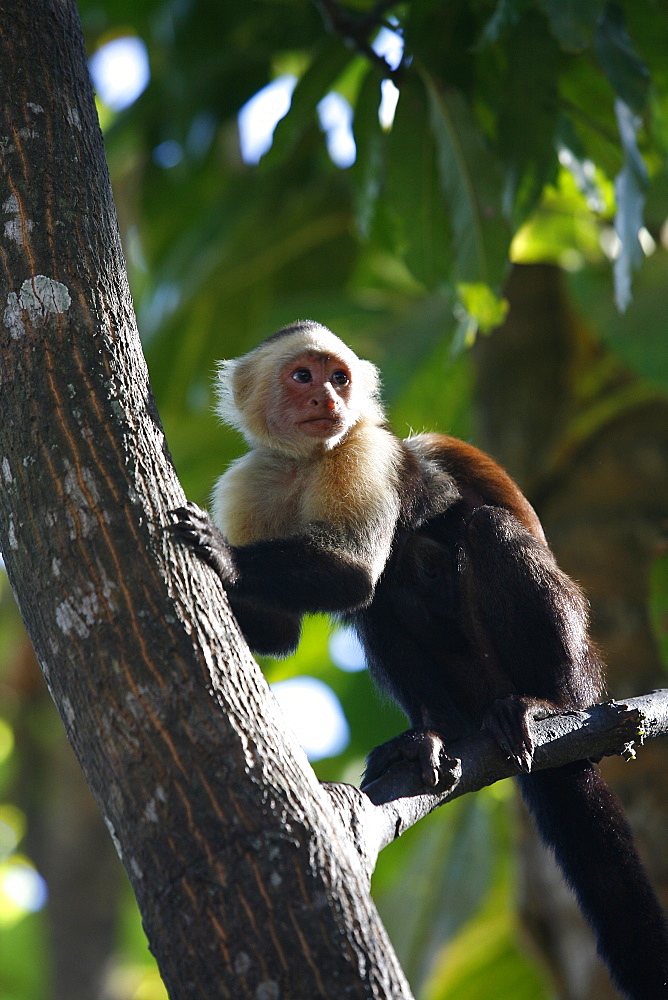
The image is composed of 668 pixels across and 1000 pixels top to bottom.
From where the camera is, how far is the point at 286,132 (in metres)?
3.42

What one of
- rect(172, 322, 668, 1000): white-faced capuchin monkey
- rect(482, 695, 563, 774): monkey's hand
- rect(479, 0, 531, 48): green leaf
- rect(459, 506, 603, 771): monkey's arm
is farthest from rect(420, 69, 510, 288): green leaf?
rect(482, 695, 563, 774): monkey's hand

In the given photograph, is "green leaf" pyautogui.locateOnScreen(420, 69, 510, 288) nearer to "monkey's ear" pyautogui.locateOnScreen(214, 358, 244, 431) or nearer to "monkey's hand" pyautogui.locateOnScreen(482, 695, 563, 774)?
"monkey's ear" pyautogui.locateOnScreen(214, 358, 244, 431)

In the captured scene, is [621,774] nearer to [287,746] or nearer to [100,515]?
[287,746]

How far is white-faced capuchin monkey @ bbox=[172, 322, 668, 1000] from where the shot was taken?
99.8 inches

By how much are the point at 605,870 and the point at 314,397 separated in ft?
5.26

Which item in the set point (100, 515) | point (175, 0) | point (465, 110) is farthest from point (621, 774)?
point (175, 0)

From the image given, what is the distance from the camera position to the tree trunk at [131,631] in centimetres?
145

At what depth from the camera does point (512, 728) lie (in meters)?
2.36

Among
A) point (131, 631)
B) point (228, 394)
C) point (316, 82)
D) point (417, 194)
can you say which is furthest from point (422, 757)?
point (316, 82)

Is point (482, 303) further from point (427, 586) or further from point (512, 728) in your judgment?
point (512, 728)

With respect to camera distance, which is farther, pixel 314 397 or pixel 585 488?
pixel 585 488

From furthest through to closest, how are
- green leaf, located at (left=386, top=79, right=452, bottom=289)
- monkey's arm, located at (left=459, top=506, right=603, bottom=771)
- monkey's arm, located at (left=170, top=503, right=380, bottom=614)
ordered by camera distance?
green leaf, located at (left=386, top=79, right=452, bottom=289), monkey's arm, located at (left=459, top=506, right=603, bottom=771), monkey's arm, located at (left=170, top=503, right=380, bottom=614)

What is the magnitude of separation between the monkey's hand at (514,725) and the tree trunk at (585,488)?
1.37m

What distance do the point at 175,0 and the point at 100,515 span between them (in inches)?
166
